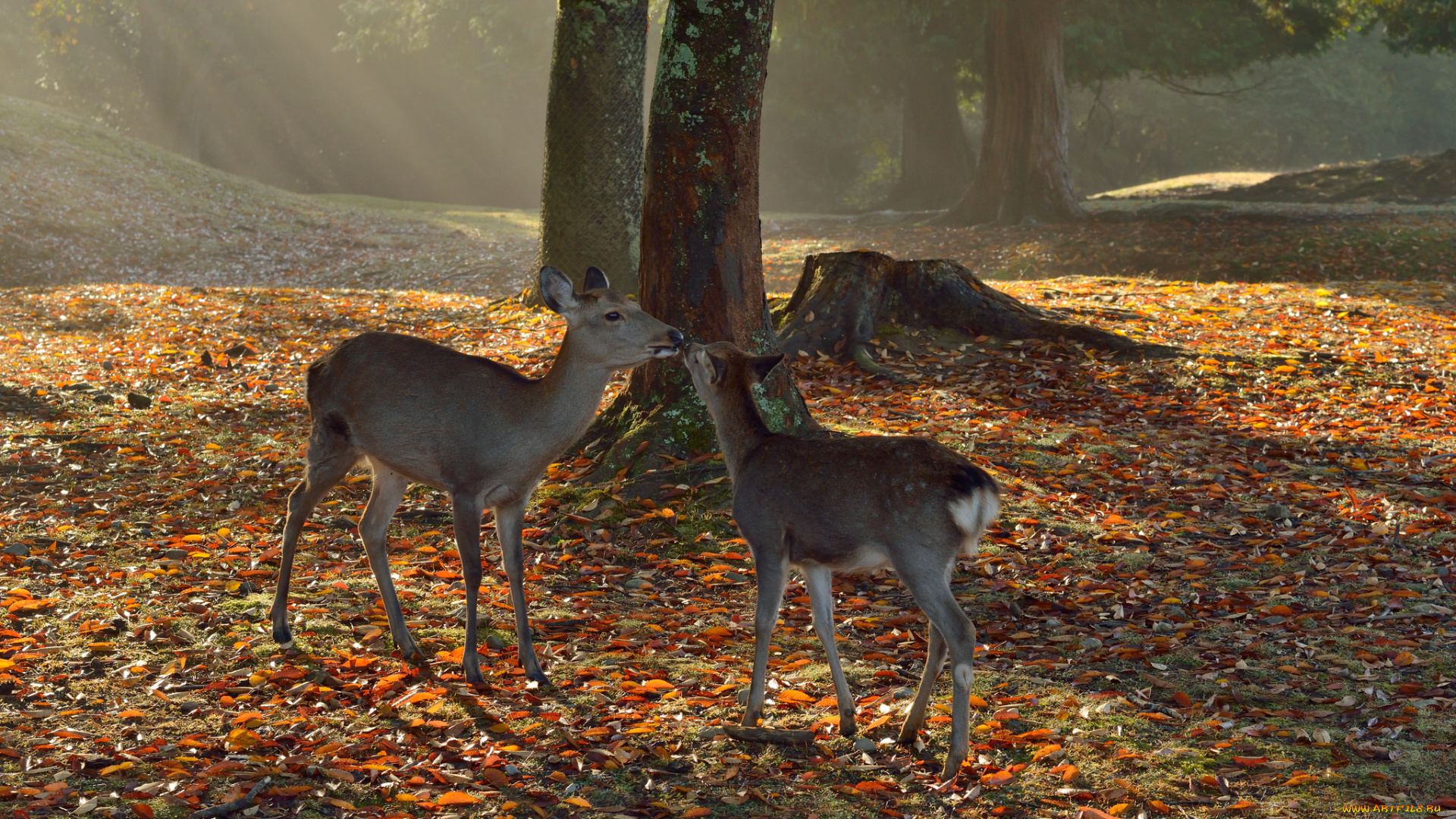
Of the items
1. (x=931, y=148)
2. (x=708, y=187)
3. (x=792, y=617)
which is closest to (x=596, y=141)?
(x=708, y=187)

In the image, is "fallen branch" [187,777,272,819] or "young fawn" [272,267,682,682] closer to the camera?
"fallen branch" [187,777,272,819]

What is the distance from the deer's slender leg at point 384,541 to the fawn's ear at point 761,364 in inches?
80.7

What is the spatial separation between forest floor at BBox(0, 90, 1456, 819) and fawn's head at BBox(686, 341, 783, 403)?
141cm

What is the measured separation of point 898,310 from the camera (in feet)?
38.7

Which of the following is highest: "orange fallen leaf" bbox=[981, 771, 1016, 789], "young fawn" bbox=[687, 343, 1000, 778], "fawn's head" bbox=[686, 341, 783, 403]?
"fawn's head" bbox=[686, 341, 783, 403]

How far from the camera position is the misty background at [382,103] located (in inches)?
1673

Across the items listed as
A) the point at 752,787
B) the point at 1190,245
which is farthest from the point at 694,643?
the point at 1190,245

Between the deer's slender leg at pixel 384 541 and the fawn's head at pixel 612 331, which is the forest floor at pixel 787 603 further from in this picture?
the fawn's head at pixel 612 331

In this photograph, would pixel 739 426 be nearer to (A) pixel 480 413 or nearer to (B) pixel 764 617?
(B) pixel 764 617

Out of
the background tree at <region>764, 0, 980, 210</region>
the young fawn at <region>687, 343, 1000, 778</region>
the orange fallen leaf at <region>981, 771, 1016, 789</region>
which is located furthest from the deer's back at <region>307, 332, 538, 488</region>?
the background tree at <region>764, 0, 980, 210</region>

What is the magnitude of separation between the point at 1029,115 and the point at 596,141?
1377 centimetres

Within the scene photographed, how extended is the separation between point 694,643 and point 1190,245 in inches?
648

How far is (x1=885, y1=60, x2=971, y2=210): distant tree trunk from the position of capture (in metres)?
33.8

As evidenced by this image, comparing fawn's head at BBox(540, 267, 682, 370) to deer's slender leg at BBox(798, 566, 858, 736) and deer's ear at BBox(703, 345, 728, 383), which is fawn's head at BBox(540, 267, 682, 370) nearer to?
deer's ear at BBox(703, 345, 728, 383)
